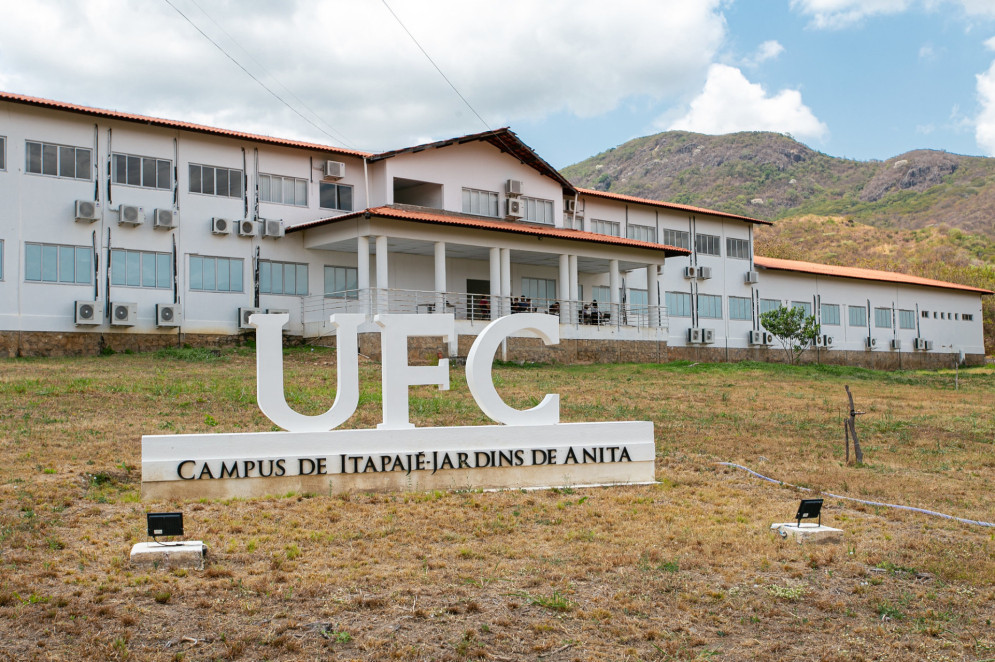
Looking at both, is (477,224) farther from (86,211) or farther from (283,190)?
(86,211)

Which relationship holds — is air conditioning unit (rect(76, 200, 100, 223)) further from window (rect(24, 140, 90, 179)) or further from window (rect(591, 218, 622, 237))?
window (rect(591, 218, 622, 237))

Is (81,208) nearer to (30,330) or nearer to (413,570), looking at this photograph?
(30,330)

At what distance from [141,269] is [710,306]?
80.1ft

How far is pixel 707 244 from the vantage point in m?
41.6

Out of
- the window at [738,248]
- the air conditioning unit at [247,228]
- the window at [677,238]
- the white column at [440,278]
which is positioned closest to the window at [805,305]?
the window at [738,248]

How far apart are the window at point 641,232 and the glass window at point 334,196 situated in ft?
42.0

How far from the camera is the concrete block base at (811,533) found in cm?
850

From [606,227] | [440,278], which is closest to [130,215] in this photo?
[440,278]

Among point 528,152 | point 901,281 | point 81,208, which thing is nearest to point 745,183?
point 901,281

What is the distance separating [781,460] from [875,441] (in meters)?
3.14

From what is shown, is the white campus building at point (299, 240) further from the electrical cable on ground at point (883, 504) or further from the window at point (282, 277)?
the electrical cable on ground at point (883, 504)

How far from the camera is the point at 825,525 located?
30.2ft

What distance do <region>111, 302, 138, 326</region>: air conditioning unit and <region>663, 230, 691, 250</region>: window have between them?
22458 mm

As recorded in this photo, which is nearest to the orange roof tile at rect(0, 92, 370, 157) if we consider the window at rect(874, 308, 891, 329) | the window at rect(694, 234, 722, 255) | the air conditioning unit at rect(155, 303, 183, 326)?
the air conditioning unit at rect(155, 303, 183, 326)
